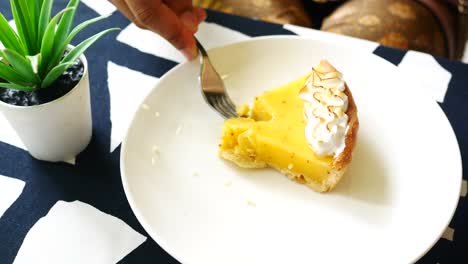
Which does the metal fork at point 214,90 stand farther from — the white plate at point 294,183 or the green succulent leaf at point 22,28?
the green succulent leaf at point 22,28

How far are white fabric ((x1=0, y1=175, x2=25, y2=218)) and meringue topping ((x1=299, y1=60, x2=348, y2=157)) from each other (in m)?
0.54

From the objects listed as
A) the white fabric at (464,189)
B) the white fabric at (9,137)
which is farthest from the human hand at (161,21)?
the white fabric at (464,189)

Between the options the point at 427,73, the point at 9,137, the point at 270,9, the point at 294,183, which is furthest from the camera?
the point at 270,9

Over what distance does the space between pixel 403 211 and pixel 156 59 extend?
652 millimetres

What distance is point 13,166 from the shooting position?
3.09ft

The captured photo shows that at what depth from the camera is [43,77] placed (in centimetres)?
85

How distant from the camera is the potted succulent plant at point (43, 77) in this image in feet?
2.68

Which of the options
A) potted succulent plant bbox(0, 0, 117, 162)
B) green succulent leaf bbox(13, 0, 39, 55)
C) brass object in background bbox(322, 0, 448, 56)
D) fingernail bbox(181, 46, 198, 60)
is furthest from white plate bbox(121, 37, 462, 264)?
brass object in background bbox(322, 0, 448, 56)

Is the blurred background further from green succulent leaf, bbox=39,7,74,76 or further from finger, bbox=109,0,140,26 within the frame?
green succulent leaf, bbox=39,7,74,76

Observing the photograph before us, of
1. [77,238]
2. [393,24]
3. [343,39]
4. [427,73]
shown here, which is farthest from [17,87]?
[393,24]

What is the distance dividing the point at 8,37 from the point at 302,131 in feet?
1.77

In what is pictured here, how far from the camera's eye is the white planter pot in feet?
2.73

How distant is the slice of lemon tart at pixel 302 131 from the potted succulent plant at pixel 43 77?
282 mm

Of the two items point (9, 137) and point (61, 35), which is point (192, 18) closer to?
point (61, 35)
